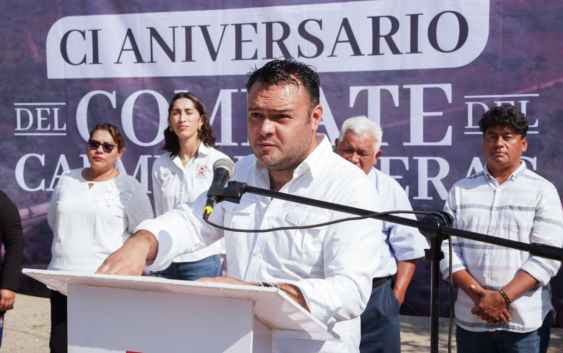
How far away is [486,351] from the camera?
3.54 meters

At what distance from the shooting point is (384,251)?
12.4 feet

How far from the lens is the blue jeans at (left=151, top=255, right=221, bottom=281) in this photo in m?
4.66

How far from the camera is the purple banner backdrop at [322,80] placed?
4953 mm

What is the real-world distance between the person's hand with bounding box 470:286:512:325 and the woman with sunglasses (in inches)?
98.3

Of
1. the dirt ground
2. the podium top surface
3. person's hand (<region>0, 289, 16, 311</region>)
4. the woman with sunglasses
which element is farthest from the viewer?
the dirt ground

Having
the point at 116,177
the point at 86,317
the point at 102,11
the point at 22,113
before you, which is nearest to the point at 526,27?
the point at 116,177

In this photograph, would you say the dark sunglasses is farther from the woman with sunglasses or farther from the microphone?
the microphone

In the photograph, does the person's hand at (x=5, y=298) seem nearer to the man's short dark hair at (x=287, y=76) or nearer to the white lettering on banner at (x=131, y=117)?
the white lettering on banner at (x=131, y=117)

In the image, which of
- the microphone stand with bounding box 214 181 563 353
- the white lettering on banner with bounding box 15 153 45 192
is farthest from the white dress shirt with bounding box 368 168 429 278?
the white lettering on banner with bounding box 15 153 45 192

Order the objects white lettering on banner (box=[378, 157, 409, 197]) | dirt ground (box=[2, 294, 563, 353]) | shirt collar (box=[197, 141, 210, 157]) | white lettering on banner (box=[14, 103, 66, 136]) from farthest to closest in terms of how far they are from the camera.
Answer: white lettering on banner (box=[14, 103, 66, 136]) → dirt ground (box=[2, 294, 563, 353]) → white lettering on banner (box=[378, 157, 409, 197]) → shirt collar (box=[197, 141, 210, 157])

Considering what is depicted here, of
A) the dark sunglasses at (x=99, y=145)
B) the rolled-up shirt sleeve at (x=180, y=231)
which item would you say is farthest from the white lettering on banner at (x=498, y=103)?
the rolled-up shirt sleeve at (x=180, y=231)

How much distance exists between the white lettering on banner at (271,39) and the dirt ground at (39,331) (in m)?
2.43

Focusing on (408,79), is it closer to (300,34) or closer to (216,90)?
(300,34)

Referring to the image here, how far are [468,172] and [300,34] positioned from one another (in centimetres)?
190
